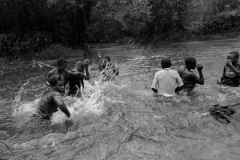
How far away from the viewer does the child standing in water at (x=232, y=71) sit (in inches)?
249

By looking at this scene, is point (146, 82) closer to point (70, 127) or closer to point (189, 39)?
point (70, 127)

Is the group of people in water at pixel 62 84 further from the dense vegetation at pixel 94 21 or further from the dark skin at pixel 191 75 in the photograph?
the dense vegetation at pixel 94 21

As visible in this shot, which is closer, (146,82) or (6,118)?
(6,118)

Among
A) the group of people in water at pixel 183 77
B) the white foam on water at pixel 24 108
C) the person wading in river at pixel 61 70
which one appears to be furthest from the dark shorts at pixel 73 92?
the group of people in water at pixel 183 77

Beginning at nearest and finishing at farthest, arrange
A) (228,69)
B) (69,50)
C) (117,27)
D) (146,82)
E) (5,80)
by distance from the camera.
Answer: (228,69)
(146,82)
(5,80)
(69,50)
(117,27)

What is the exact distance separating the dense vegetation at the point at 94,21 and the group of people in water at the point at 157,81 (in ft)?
34.6

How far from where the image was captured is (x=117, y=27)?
32156 mm

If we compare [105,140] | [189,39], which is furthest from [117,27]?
[105,140]

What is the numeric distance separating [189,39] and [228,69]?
21.6 metres

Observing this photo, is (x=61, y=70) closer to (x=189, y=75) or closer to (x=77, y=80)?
A: (x=77, y=80)

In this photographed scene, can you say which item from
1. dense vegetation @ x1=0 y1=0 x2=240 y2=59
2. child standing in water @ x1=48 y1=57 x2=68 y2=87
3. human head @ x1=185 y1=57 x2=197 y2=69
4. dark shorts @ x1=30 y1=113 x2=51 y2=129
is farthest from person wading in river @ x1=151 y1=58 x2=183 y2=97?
dense vegetation @ x1=0 y1=0 x2=240 y2=59

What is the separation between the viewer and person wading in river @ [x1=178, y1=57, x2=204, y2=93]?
561 cm

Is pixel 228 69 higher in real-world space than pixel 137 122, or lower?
higher

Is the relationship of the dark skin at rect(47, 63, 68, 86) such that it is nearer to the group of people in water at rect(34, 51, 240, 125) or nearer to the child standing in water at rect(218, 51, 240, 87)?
the group of people in water at rect(34, 51, 240, 125)
